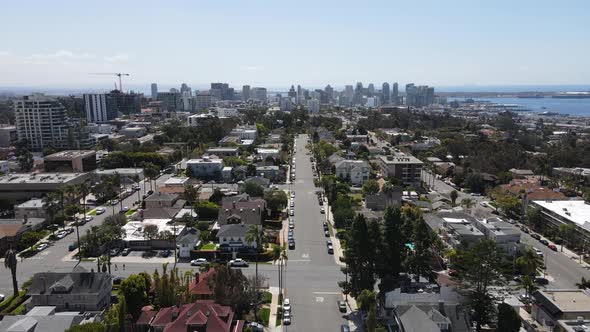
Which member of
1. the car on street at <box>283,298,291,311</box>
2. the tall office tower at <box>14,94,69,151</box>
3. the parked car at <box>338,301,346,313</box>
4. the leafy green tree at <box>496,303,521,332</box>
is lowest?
the parked car at <box>338,301,346,313</box>

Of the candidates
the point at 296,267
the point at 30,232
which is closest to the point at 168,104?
the point at 30,232

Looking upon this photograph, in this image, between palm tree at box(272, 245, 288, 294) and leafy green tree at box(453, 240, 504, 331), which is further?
palm tree at box(272, 245, 288, 294)

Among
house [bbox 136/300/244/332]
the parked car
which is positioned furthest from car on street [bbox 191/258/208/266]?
the parked car

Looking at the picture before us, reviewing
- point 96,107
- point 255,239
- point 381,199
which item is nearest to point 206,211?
point 255,239

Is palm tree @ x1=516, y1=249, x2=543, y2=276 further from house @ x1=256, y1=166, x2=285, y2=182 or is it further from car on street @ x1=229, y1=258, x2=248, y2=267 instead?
house @ x1=256, y1=166, x2=285, y2=182

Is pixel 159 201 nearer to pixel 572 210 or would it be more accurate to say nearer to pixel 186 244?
pixel 186 244

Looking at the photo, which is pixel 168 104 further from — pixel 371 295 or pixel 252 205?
pixel 371 295

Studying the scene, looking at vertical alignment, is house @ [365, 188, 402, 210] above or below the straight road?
above
